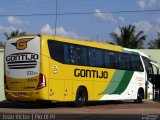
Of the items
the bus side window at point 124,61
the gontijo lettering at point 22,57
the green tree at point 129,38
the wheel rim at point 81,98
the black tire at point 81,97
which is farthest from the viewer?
the green tree at point 129,38

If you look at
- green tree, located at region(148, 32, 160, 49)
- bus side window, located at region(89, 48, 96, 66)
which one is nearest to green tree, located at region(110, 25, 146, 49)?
green tree, located at region(148, 32, 160, 49)

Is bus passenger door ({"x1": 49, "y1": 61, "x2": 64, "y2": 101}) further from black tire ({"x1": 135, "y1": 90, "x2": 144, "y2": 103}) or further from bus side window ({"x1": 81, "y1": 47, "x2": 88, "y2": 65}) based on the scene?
black tire ({"x1": 135, "y1": 90, "x2": 144, "y2": 103})

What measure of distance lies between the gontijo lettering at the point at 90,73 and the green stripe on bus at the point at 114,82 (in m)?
0.77

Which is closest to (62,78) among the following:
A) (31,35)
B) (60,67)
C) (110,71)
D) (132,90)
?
(60,67)

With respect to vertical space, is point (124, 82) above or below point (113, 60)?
below

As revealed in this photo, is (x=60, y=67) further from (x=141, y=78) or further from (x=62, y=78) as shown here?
(x=141, y=78)

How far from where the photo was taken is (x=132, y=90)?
2972cm

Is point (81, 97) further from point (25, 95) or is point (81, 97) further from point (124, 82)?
point (124, 82)

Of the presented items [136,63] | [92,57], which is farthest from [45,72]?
[136,63]

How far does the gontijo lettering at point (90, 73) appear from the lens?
79.7ft

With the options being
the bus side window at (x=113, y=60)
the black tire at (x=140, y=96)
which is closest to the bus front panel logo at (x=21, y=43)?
the bus side window at (x=113, y=60)

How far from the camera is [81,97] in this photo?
2475 centimetres

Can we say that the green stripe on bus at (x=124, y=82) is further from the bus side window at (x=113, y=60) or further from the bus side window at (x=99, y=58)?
the bus side window at (x=99, y=58)

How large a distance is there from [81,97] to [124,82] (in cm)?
472
